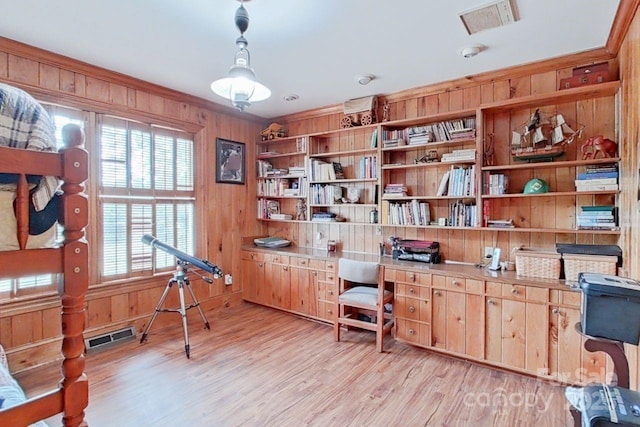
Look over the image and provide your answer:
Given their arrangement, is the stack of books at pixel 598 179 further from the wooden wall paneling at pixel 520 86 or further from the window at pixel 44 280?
the window at pixel 44 280

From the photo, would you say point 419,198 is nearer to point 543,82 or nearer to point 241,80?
point 543,82

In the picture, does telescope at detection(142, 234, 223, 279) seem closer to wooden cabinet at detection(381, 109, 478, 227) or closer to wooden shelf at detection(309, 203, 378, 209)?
wooden shelf at detection(309, 203, 378, 209)

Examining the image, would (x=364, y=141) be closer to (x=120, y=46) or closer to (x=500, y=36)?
(x=500, y=36)

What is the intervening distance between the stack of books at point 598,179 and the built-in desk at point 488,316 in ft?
2.45

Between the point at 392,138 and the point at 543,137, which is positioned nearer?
the point at 543,137

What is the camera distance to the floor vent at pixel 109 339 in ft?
9.88

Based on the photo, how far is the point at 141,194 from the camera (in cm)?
344

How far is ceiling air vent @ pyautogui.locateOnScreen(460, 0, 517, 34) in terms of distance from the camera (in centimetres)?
204

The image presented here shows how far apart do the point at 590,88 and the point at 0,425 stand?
11.9ft

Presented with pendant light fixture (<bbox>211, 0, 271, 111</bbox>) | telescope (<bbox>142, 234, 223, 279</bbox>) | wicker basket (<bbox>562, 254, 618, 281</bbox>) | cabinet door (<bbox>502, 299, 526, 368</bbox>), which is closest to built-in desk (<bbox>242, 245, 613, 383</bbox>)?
cabinet door (<bbox>502, 299, 526, 368</bbox>)

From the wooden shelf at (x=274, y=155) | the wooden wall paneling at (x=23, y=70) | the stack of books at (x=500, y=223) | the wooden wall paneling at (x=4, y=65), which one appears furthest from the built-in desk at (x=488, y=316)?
the wooden wall paneling at (x=4, y=65)

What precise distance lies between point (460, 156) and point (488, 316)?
Result: 1408 mm

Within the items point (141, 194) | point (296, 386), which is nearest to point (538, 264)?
point (296, 386)

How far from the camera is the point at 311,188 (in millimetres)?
4121
